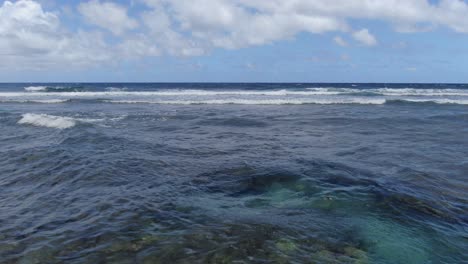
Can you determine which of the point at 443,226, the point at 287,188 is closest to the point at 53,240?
the point at 287,188

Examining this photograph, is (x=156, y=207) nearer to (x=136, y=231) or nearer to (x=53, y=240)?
(x=136, y=231)

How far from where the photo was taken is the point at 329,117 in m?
22.0

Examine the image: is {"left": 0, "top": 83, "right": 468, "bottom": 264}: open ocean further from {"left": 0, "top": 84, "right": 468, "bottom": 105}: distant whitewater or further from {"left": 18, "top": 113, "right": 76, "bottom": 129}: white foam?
{"left": 0, "top": 84, "right": 468, "bottom": 105}: distant whitewater

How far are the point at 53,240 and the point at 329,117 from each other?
18.9 m

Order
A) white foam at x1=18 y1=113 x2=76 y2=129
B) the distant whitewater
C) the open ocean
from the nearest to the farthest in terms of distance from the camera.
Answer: the open ocean
white foam at x1=18 y1=113 x2=76 y2=129
the distant whitewater

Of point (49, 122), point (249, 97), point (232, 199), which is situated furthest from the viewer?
point (249, 97)

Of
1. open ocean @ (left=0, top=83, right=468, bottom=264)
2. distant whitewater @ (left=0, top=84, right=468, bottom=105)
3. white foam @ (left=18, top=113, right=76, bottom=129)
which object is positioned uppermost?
distant whitewater @ (left=0, top=84, right=468, bottom=105)

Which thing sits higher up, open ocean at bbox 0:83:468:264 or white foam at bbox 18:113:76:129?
white foam at bbox 18:113:76:129

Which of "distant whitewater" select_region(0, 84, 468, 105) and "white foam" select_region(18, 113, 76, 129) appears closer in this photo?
"white foam" select_region(18, 113, 76, 129)

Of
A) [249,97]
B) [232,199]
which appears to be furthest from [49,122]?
[249,97]

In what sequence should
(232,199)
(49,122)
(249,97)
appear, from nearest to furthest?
(232,199)
(49,122)
(249,97)

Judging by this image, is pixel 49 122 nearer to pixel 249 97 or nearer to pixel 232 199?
pixel 232 199

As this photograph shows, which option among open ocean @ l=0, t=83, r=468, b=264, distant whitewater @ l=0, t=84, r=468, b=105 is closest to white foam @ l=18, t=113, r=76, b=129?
open ocean @ l=0, t=83, r=468, b=264

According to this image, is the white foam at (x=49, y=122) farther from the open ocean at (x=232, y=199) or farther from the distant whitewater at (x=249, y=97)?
the distant whitewater at (x=249, y=97)
